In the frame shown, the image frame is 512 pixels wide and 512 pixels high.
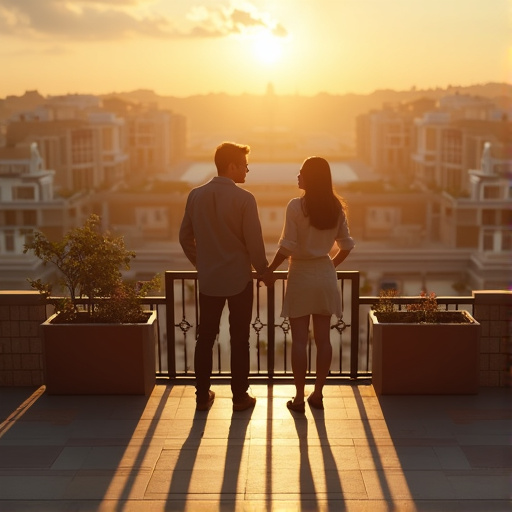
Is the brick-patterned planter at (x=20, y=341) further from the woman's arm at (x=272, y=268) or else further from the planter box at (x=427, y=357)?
the planter box at (x=427, y=357)

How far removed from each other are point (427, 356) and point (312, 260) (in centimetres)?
115

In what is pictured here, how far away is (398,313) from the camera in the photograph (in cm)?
561

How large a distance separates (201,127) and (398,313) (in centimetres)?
15188

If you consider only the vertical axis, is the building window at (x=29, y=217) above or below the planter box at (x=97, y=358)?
below

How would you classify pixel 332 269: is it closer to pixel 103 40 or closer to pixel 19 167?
pixel 19 167

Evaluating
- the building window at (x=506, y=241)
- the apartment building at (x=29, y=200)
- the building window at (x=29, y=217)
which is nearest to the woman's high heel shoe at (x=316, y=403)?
the building window at (x=506, y=241)

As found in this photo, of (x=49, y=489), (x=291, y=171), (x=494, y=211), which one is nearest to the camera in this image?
(x=49, y=489)

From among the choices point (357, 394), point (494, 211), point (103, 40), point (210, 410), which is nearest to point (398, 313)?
point (357, 394)

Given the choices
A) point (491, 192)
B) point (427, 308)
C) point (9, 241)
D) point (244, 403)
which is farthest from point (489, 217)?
point (244, 403)

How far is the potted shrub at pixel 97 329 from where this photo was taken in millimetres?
5449

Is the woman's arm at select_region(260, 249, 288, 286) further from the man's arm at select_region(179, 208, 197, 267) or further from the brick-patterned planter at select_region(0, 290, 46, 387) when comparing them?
the brick-patterned planter at select_region(0, 290, 46, 387)

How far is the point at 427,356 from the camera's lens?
5.46 m

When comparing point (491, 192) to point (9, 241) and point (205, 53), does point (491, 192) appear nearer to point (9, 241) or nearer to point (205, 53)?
point (9, 241)

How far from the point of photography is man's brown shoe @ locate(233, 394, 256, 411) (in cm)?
523
